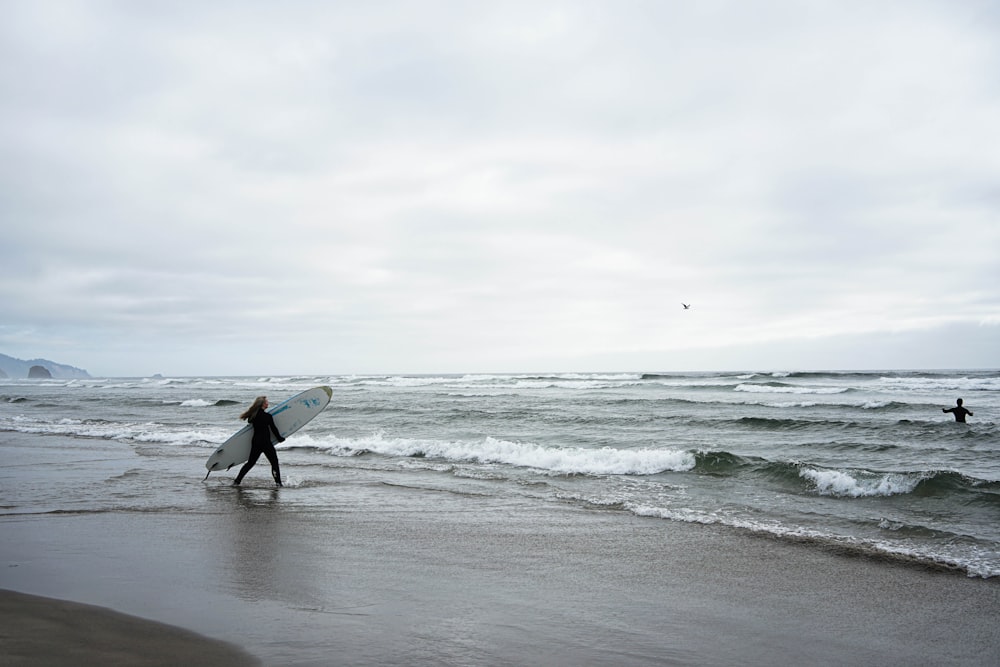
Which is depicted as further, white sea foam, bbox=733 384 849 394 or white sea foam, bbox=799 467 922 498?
white sea foam, bbox=733 384 849 394

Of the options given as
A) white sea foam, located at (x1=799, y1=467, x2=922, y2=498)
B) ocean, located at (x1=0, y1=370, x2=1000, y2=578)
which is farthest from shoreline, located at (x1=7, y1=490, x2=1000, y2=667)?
white sea foam, located at (x1=799, y1=467, x2=922, y2=498)

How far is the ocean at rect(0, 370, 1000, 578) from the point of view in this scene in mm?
8844

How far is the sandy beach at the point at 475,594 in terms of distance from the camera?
4.30m

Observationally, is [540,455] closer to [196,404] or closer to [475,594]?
[475,594]

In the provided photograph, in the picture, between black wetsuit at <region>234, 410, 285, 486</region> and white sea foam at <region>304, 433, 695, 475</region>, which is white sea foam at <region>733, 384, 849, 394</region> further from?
black wetsuit at <region>234, 410, 285, 486</region>

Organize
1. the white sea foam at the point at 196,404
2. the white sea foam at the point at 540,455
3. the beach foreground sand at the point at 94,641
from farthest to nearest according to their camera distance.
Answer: the white sea foam at the point at 196,404
the white sea foam at the point at 540,455
the beach foreground sand at the point at 94,641

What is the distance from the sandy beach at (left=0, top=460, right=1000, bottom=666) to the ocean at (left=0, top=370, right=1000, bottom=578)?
1.14 metres

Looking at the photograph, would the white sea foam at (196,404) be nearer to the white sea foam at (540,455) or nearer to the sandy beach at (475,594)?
the white sea foam at (540,455)

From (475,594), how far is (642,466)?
347 inches

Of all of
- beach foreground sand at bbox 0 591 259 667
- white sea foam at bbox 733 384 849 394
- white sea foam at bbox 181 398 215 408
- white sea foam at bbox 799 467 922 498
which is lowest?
white sea foam at bbox 181 398 215 408

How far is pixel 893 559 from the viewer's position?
686 cm

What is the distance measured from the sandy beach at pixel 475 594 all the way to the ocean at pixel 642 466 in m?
1.14

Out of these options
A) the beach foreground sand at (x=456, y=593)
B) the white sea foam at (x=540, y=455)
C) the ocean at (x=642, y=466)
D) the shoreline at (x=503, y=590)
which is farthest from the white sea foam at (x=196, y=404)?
the shoreline at (x=503, y=590)

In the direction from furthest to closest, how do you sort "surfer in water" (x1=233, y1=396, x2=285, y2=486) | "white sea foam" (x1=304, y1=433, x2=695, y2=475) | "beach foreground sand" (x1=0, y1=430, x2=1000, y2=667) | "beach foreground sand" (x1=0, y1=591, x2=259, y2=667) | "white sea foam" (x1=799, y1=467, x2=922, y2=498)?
"white sea foam" (x1=304, y1=433, x2=695, y2=475) → "surfer in water" (x1=233, y1=396, x2=285, y2=486) → "white sea foam" (x1=799, y1=467, x2=922, y2=498) → "beach foreground sand" (x1=0, y1=430, x2=1000, y2=667) → "beach foreground sand" (x1=0, y1=591, x2=259, y2=667)
